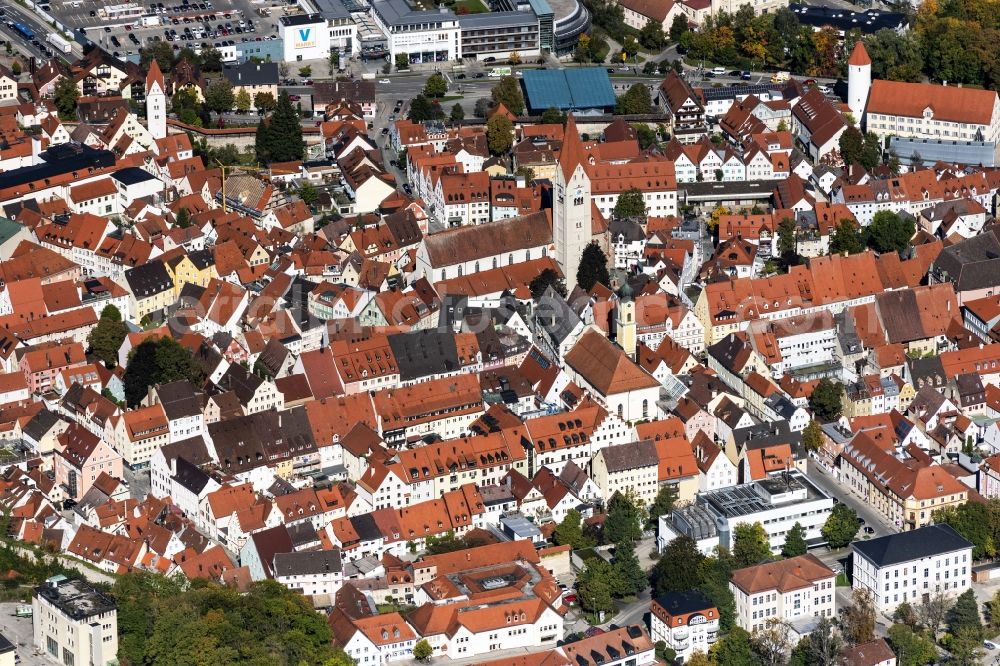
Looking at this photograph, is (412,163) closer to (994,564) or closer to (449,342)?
(449,342)

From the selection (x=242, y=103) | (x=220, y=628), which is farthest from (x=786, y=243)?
(x=220, y=628)

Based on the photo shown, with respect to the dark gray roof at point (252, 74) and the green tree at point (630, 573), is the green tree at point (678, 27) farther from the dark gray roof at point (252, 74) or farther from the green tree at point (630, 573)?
the green tree at point (630, 573)

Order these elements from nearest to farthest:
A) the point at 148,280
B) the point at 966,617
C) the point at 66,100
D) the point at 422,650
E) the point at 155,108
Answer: the point at 422,650, the point at 966,617, the point at 148,280, the point at 155,108, the point at 66,100

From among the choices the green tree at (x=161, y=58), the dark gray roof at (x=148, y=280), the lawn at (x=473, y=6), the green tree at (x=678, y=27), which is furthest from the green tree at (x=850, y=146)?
the green tree at (x=161, y=58)

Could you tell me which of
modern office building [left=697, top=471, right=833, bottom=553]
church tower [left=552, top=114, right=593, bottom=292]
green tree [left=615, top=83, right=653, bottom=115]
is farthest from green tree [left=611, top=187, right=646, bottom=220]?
modern office building [left=697, top=471, right=833, bottom=553]

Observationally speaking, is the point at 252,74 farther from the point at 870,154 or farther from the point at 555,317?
the point at 870,154

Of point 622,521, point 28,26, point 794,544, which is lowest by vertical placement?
point 794,544

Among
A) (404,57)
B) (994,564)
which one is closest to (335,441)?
(994,564)

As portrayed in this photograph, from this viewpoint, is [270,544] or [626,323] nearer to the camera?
[270,544]
